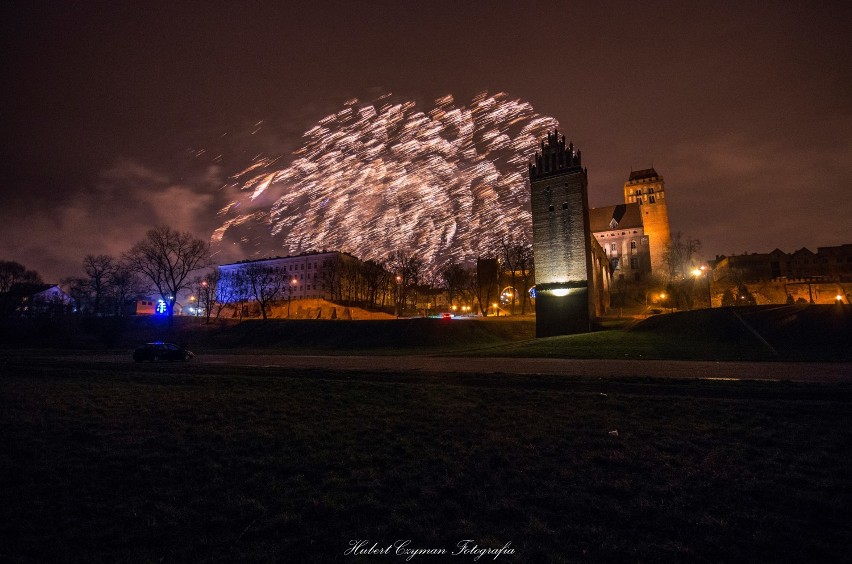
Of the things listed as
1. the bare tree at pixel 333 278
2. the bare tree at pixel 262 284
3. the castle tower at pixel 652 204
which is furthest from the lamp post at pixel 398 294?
the castle tower at pixel 652 204

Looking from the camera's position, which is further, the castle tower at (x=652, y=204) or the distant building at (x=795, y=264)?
the castle tower at (x=652, y=204)

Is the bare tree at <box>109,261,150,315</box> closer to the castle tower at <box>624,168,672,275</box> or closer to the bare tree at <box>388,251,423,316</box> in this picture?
the bare tree at <box>388,251,423,316</box>

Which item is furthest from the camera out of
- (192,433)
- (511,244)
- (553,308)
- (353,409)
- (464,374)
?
(511,244)

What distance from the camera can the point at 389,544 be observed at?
5340mm

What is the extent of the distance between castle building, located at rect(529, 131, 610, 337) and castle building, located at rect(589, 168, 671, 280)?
63.6 meters

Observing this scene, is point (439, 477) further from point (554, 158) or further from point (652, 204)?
point (652, 204)

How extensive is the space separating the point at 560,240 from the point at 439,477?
170ft

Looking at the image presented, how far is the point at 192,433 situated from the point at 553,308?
4898 centimetres

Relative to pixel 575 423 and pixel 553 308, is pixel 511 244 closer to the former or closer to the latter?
pixel 553 308

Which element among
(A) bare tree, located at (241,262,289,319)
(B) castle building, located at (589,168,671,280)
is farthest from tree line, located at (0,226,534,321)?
(B) castle building, located at (589,168,671,280)

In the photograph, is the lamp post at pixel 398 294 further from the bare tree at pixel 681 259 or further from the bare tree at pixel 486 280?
the bare tree at pixel 681 259

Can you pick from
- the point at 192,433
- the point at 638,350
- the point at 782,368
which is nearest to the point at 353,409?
the point at 192,433

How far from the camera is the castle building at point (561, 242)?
53.0 meters

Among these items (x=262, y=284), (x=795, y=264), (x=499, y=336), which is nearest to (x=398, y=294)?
(x=262, y=284)
